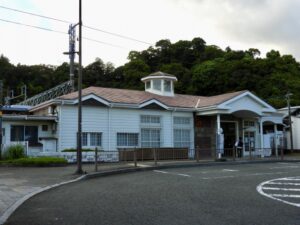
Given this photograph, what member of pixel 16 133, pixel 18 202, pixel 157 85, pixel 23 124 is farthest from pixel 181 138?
pixel 18 202

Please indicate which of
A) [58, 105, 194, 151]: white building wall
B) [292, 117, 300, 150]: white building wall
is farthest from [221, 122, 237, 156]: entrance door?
[292, 117, 300, 150]: white building wall

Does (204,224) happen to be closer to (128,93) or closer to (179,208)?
(179,208)

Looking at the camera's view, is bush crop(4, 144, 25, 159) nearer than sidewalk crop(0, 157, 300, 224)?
No

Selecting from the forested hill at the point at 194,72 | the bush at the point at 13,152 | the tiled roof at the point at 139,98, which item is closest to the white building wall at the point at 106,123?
the tiled roof at the point at 139,98

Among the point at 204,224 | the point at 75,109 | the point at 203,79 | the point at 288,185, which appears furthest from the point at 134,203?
the point at 203,79

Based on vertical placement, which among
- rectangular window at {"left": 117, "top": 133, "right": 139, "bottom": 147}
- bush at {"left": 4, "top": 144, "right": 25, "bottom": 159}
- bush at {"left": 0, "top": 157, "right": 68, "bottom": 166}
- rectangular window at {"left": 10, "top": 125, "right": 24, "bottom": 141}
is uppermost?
rectangular window at {"left": 10, "top": 125, "right": 24, "bottom": 141}

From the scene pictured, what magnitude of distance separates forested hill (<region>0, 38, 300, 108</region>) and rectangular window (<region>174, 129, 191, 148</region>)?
23205mm

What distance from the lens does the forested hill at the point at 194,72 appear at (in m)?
51.3

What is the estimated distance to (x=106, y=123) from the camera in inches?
1014

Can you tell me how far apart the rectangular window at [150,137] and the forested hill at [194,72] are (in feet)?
81.5

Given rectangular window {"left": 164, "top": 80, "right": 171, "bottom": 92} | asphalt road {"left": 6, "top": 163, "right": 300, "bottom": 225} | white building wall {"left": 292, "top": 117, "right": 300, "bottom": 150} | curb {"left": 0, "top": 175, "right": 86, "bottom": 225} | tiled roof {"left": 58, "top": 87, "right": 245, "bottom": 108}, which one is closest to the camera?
asphalt road {"left": 6, "top": 163, "right": 300, "bottom": 225}

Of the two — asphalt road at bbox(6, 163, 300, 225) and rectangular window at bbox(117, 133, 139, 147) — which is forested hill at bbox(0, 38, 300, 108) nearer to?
rectangular window at bbox(117, 133, 139, 147)

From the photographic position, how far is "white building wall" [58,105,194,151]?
2411 cm

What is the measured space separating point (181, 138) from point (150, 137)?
2815mm
